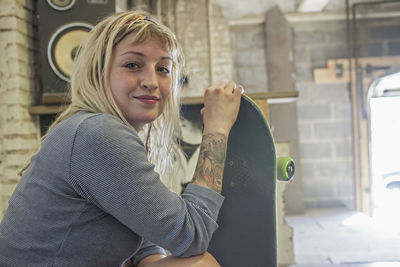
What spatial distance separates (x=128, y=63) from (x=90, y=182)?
0.33 meters

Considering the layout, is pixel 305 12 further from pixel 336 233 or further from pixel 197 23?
pixel 336 233

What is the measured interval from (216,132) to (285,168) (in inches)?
9.6

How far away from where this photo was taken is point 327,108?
431 cm

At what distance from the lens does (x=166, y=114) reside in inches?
44.9

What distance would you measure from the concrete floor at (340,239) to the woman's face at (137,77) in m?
1.68

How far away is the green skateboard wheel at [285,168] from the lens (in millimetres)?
1013

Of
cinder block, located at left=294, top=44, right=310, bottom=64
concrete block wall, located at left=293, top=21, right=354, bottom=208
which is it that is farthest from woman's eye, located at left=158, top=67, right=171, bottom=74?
cinder block, located at left=294, top=44, right=310, bottom=64

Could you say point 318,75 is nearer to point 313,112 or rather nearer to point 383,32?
point 313,112

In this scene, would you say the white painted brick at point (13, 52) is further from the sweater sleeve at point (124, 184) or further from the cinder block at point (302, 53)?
the cinder block at point (302, 53)

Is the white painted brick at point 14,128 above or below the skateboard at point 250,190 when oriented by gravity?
above

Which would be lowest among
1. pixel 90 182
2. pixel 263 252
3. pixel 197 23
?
pixel 263 252

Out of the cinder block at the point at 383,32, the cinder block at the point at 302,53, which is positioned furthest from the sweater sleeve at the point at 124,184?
the cinder block at the point at 383,32

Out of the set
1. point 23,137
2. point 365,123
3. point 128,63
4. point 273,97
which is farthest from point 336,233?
point 128,63

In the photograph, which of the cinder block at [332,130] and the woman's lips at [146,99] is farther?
the cinder block at [332,130]
